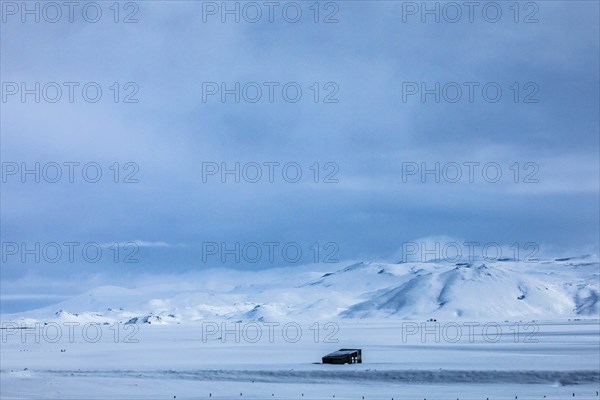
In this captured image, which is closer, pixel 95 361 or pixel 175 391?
pixel 175 391

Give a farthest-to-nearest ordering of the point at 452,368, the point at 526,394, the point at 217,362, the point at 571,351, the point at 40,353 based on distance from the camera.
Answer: the point at 40,353, the point at 571,351, the point at 217,362, the point at 452,368, the point at 526,394

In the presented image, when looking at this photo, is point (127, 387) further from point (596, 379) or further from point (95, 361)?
point (596, 379)

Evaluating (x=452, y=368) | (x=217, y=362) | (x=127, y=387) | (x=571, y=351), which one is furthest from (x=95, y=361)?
(x=571, y=351)

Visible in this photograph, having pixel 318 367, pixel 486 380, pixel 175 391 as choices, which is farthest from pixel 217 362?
pixel 486 380

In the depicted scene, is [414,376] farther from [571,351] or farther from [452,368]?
[571,351]

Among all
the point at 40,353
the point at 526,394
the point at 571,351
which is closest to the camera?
the point at 526,394

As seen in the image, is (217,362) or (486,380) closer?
(486,380)

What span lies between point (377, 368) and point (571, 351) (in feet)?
83.9

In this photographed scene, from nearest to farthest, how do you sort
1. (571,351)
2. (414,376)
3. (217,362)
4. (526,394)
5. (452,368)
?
Result: (526,394), (414,376), (452,368), (217,362), (571,351)

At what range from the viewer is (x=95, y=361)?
63.4m

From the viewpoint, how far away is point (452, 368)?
52.9m

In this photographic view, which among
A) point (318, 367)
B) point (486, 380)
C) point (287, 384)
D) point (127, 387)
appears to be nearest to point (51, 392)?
point (127, 387)

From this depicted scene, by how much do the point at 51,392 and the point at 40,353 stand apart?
3480cm

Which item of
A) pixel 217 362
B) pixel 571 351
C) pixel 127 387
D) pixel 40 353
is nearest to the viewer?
pixel 127 387
